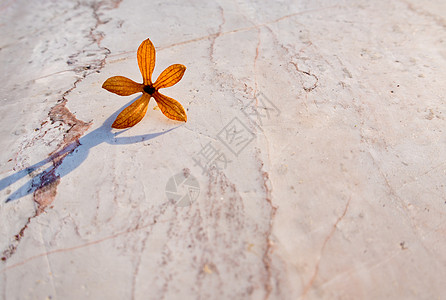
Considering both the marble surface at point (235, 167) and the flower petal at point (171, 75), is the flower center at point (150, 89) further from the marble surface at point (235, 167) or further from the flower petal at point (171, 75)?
→ the marble surface at point (235, 167)

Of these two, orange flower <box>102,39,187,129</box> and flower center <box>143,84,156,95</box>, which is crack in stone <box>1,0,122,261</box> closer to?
orange flower <box>102,39,187,129</box>

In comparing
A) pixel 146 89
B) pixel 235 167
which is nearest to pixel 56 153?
pixel 146 89

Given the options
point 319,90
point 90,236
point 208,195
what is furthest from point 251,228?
point 319,90

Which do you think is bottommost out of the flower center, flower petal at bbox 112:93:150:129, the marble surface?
the marble surface

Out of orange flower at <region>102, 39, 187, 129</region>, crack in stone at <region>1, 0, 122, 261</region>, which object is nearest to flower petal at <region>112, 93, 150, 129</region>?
orange flower at <region>102, 39, 187, 129</region>

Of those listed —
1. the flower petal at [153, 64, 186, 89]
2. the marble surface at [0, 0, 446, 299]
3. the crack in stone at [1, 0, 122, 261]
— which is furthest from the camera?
the flower petal at [153, 64, 186, 89]

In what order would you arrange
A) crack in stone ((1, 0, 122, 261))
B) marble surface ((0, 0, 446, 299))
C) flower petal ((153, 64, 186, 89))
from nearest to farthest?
marble surface ((0, 0, 446, 299)) → crack in stone ((1, 0, 122, 261)) → flower petal ((153, 64, 186, 89))

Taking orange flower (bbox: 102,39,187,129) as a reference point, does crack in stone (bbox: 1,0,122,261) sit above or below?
below
